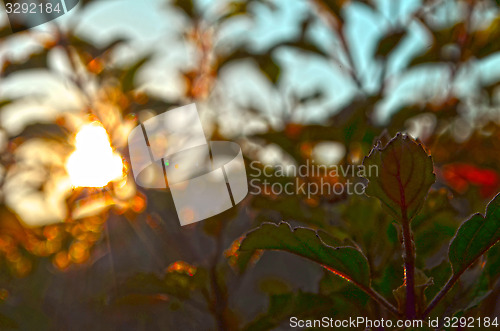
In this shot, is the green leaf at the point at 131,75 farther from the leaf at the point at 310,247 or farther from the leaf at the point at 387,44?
the leaf at the point at 310,247

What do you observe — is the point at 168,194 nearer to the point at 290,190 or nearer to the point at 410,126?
the point at 290,190

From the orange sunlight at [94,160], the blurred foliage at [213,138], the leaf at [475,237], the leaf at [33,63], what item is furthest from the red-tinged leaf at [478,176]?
the leaf at [33,63]

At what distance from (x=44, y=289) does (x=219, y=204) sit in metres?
0.81

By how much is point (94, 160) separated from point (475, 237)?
152 cm

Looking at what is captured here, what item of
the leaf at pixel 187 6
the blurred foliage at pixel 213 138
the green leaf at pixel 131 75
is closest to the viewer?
the blurred foliage at pixel 213 138

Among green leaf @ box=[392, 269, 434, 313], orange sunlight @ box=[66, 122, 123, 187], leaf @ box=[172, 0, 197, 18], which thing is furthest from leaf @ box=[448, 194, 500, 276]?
leaf @ box=[172, 0, 197, 18]

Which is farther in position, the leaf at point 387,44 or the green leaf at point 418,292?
the leaf at point 387,44

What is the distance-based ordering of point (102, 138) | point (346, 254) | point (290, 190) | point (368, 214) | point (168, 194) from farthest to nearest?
point (102, 138) < point (168, 194) < point (290, 190) < point (368, 214) < point (346, 254)

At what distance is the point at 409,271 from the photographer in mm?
758

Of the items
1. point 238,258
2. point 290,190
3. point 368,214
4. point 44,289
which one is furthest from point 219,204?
point 44,289

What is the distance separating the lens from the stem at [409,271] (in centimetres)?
74

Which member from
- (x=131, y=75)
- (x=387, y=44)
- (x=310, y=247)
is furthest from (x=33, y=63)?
(x=310, y=247)

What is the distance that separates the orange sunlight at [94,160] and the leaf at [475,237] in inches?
55.7

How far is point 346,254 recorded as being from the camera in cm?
77
